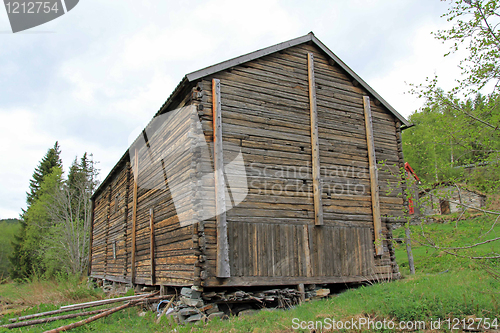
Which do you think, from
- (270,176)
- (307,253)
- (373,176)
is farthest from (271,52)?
(307,253)

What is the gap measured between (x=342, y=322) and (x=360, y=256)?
468 centimetres

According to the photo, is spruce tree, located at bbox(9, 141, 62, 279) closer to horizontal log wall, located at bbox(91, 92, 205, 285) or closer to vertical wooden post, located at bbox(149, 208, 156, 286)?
horizontal log wall, located at bbox(91, 92, 205, 285)

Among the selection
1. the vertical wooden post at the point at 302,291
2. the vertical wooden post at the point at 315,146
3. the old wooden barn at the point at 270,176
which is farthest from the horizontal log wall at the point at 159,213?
the vertical wooden post at the point at 315,146

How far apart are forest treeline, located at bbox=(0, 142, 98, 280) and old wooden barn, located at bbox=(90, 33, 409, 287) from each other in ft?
58.1

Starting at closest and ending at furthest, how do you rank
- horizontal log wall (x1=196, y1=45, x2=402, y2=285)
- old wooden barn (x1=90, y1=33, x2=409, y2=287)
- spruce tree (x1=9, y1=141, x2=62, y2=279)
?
old wooden barn (x1=90, y1=33, x2=409, y2=287)
horizontal log wall (x1=196, y1=45, x2=402, y2=285)
spruce tree (x1=9, y1=141, x2=62, y2=279)

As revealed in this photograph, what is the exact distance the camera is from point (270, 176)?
10.4 m

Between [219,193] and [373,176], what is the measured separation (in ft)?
18.8

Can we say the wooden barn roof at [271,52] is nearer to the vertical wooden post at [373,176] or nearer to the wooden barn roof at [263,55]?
the wooden barn roof at [263,55]

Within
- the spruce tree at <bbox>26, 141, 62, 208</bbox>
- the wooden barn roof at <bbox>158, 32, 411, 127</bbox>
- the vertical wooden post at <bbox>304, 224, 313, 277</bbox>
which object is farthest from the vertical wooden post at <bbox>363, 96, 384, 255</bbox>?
the spruce tree at <bbox>26, 141, 62, 208</bbox>

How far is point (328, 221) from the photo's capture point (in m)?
11.0

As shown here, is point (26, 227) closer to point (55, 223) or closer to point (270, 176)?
point (55, 223)

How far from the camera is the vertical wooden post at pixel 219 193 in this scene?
8.95 metres

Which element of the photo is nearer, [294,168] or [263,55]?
[294,168]

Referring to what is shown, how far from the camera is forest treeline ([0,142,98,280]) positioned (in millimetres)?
29219
